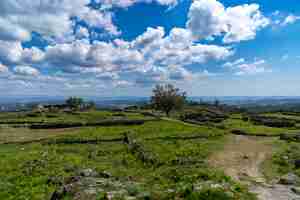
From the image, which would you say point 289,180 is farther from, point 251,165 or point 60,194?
point 60,194

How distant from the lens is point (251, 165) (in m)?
16.6

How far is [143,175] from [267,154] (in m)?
12.4

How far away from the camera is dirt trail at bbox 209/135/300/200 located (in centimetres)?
958

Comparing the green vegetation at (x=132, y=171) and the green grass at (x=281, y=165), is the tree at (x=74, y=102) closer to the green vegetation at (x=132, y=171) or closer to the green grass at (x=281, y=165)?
the green vegetation at (x=132, y=171)

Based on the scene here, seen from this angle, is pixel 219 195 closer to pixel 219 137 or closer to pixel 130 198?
pixel 130 198

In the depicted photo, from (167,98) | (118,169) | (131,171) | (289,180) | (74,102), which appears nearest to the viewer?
(289,180)

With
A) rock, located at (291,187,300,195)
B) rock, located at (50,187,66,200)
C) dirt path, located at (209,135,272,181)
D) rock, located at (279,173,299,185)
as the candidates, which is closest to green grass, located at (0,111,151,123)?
dirt path, located at (209,135,272,181)

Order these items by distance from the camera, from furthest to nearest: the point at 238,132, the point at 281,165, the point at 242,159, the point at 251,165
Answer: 1. the point at 238,132
2. the point at 242,159
3. the point at 251,165
4. the point at 281,165

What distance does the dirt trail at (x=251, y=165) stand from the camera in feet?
31.4

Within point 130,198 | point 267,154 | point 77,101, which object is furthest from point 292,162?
point 77,101

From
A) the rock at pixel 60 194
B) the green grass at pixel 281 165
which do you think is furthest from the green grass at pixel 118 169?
the green grass at pixel 281 165

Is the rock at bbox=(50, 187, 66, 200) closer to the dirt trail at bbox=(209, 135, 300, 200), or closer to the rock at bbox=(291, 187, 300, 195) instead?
the dirt trail at bbox=(209, 135, 300, 200)

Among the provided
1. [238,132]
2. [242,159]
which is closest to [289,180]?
[242,159]

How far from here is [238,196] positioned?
27.6 ft
